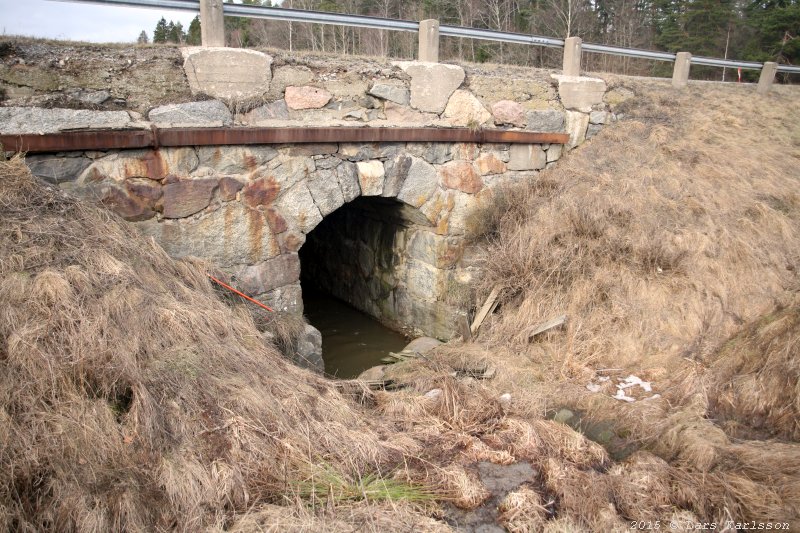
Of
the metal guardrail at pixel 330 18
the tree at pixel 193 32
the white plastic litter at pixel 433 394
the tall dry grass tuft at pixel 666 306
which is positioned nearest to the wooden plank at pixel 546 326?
the tall dry grass tuft at pixel 666 306

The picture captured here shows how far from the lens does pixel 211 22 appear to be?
4922 mm

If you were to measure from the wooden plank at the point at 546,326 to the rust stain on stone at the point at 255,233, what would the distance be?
281 centimetres

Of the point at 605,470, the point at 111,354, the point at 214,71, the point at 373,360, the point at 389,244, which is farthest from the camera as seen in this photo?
the point at 389,244

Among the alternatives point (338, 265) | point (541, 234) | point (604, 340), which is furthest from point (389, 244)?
point (604, 340)

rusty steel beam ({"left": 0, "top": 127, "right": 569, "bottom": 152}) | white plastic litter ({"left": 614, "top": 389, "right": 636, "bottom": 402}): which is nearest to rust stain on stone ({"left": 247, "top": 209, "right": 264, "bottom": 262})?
rusty steel beam ({"left": 0, "top": 127, "right": 569, "bottom": 152})

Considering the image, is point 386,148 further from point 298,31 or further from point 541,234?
point 298,31

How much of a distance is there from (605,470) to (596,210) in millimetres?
3512

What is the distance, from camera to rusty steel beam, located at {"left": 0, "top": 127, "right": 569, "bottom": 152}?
4055 millimetres

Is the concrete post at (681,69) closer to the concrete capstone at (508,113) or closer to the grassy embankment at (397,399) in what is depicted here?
the concrete capstone at (508,113)

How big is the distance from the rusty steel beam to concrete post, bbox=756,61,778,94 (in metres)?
6.57

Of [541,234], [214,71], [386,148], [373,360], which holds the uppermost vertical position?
[214,71]

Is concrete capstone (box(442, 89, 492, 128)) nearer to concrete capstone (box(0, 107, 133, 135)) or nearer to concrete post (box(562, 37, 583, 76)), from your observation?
concrete post (box(562, 37, 583, 76))

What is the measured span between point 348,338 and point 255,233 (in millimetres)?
2615

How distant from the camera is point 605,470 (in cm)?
333
